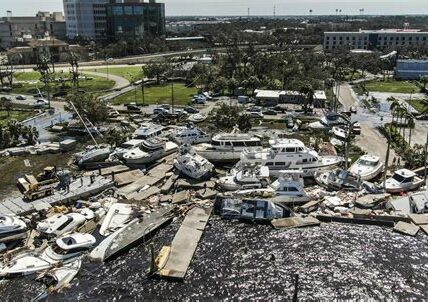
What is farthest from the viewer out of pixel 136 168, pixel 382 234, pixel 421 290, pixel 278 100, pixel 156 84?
pixel 156 84

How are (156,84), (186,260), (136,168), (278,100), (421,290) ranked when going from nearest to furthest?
1. (421,290)
2. (186,260)
3. (136,168)
4. (278,100)
5. (156,84)

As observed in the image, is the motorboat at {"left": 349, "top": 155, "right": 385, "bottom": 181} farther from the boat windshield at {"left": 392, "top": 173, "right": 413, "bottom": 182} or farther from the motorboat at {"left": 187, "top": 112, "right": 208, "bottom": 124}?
the motorboat at {"left": 187, "top": 112, "right": 208, "bottom": 124}

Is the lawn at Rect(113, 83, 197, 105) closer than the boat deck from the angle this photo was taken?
No

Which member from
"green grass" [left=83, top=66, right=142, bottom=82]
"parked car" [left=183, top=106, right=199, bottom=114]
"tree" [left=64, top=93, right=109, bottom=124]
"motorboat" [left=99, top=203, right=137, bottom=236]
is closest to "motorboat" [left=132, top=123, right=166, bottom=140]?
"tree" [left=64, top=93, right=109, bottom=124]

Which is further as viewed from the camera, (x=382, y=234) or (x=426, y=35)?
(x=426, y=35)

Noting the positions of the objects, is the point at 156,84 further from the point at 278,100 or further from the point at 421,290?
the point at 421,290

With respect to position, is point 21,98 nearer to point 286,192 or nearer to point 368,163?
point 286,192

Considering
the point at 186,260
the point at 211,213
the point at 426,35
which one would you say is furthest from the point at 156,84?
the point at 426,35
